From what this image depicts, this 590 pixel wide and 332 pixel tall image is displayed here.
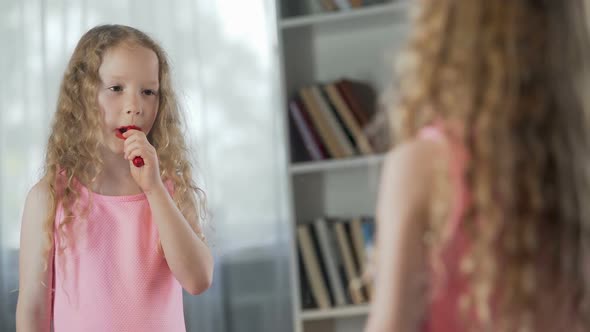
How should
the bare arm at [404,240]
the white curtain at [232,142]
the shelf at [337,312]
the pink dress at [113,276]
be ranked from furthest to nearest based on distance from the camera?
the white curtain at [232,142], the shelf at [337,312], the pink dress at [113,276], the bare arm at [404,240]

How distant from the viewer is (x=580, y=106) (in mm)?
803

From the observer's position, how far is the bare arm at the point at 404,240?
789mm

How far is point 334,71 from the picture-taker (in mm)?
2441

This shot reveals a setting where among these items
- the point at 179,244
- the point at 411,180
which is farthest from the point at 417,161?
the point at 179,244

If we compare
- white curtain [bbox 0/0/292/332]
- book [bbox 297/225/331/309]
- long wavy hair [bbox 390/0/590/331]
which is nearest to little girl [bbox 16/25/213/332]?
book [bbox 297/225/331/309]

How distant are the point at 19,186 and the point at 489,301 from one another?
270 centimetres

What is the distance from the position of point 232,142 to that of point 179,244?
5.01 ft

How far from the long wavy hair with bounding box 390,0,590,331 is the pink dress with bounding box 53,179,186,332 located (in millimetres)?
822

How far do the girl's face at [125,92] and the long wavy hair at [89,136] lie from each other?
0.06 feet

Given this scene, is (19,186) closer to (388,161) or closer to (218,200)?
(218,200)

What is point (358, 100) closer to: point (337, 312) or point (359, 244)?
point (359, 244)

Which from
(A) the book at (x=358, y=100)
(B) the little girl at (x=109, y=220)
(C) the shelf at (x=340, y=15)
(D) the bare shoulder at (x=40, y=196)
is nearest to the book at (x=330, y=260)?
(A) the book at (x=358, y=100)

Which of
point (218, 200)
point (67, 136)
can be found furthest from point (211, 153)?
point (67, 136)

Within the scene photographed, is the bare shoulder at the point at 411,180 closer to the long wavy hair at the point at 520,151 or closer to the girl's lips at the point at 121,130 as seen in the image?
the long wavy hair at the point at 520,151
